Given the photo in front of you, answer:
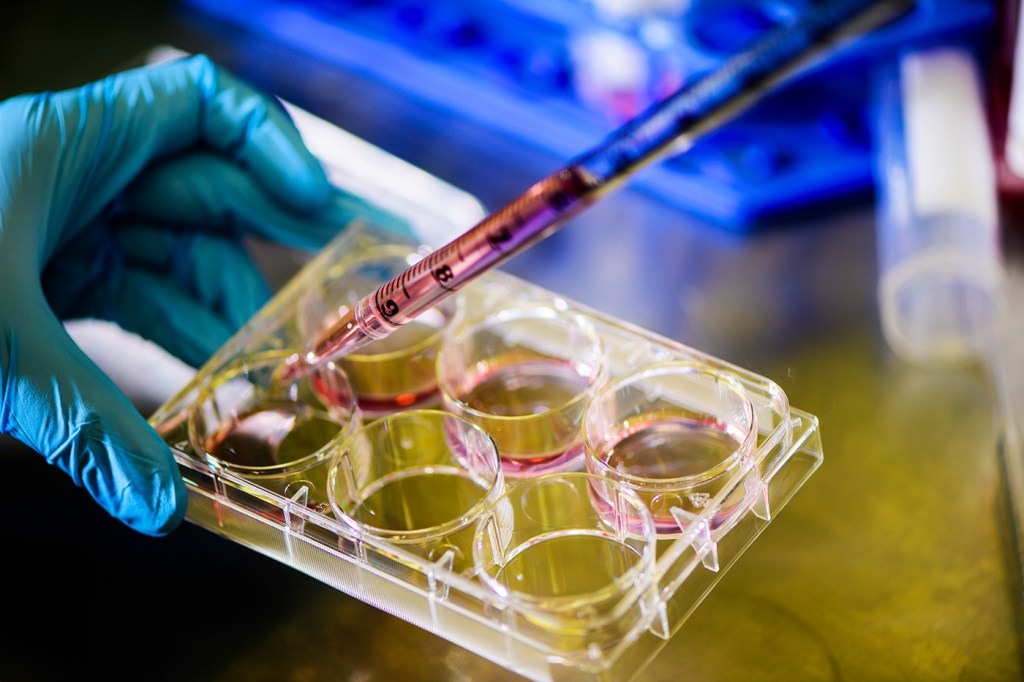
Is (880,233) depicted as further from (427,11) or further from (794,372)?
(427,11)

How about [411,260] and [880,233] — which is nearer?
[411,260]

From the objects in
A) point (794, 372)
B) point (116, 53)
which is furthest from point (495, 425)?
point (116, 53)

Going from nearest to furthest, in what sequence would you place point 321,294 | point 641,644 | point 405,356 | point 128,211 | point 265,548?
1. point 641,644
2. point 265,548
3. point 405,356
4. point 321,294
5. point 128,211

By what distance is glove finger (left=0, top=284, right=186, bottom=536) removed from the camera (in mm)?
1260

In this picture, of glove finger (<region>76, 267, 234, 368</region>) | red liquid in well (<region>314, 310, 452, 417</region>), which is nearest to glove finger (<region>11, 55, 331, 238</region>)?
glove finger (<region>76, 267, 234, 368</region>)

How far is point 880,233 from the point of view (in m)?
1.83

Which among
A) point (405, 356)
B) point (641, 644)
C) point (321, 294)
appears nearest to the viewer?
point (641, 644)

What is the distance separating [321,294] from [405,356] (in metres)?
0.21

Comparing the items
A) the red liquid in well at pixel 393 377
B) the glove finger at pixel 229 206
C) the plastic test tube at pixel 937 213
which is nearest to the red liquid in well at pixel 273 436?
the red liquid in well at pixel 393 377

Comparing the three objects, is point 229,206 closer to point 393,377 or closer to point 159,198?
point 159,198

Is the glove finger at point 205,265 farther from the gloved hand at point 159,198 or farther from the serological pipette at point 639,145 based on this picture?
the serological pipette at point 639,145

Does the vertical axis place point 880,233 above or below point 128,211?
above

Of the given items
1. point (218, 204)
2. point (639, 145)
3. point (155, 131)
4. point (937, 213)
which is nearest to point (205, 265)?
point (218, 204)

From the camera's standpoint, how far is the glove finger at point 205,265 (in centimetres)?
167
